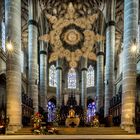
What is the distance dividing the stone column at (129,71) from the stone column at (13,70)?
7.05m

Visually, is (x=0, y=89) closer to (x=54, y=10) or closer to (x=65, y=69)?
(x=54, y=10)

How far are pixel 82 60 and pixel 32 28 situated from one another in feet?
56.1

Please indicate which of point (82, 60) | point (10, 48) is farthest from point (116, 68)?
point (10, 48)

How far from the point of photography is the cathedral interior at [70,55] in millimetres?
18969

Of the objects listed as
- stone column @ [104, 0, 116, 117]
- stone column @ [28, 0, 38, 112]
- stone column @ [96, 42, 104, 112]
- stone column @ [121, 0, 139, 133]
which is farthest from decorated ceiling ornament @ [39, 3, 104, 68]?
stone column @ [96, 42, 104, 112]

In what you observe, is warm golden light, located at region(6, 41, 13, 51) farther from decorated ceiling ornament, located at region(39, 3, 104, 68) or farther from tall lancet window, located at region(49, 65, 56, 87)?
tall lancet window, located at region(49, 65, 56, 87)

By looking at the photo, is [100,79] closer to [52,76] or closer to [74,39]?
[74,39]

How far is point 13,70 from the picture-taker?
62.2 ft

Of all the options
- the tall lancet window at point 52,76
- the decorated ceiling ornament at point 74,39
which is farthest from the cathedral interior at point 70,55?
the tall lancet window at point 52,76

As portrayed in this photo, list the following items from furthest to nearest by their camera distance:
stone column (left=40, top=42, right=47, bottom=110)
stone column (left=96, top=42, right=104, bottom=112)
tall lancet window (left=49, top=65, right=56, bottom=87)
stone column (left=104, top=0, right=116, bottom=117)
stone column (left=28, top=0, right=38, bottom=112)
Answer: tall lancet window (left=49, top=65, right=56, bottom=87) < stone column (left=40, top=42, right=47, bottom=110) < stone column (left=96, top=42, right=104, bottom=112) < stone column (left=104, top=0, right=116, bottom=117) < stone column (left=28, top=0, right=38, bottom=112)

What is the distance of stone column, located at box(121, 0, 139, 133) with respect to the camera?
18484 millimetres

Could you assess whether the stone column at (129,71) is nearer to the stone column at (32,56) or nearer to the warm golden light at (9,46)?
the warm golden light at (9,46)

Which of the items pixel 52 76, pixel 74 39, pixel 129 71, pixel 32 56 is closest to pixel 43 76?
pixel 32 56

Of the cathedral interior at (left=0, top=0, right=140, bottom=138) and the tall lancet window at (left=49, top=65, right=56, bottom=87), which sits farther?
the tall lancet window at (left=49, top=65, right=56, bottom=87)
